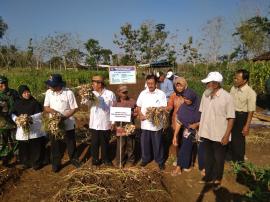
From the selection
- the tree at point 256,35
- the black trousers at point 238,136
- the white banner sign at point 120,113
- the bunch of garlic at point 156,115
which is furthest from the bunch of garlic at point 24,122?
the tree at point 256,35

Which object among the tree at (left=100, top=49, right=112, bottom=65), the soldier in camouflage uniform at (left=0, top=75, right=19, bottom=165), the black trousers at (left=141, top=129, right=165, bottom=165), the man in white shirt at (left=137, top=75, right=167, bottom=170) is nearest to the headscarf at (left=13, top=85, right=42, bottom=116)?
the soldier in camouflage uniform at (left=0, top=75, right=19, bottom=165)

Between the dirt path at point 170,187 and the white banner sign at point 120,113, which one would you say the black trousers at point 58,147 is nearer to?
the dirt path at point 170,187

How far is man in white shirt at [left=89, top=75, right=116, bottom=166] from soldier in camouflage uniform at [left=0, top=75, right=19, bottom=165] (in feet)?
4.72

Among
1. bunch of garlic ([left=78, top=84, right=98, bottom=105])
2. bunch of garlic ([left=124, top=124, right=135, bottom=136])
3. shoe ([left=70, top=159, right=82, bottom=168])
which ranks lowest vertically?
shoe ([left=70, top=159, right=82, bottom=168])

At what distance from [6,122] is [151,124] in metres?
2.52

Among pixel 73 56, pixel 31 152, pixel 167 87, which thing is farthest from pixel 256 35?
pixel 31 152

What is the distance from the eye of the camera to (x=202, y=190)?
501cm

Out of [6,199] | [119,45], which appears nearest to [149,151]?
[6,199]

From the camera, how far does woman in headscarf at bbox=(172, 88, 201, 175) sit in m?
5.33

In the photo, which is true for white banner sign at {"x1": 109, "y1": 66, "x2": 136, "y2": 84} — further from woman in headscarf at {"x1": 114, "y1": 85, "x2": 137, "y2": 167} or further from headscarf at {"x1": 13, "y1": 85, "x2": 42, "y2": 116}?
headscarf at {"x1": 13, "y1": 85, "x2": 42, "y2": 116}

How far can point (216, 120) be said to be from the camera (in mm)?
4668

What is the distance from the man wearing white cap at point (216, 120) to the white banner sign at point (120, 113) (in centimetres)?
121

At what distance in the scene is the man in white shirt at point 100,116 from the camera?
5676 mm

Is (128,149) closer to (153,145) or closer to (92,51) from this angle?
(153,145)
